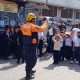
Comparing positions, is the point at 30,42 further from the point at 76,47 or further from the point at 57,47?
the point at 76,47

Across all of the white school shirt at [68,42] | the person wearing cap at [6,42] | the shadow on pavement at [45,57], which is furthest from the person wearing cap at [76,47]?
the person wearing cap at [6,42]

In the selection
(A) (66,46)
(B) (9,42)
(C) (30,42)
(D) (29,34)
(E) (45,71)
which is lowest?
(E) (45,71)

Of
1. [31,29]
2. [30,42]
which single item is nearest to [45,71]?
[30,42]

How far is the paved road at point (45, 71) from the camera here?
31.7ft

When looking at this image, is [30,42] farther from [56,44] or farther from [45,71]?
[56,44]

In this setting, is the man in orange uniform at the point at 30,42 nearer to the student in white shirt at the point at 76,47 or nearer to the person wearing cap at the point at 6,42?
the student in white shirt at the point at 76,47

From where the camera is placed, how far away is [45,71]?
34.7 feet

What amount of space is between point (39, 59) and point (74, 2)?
34938 mm

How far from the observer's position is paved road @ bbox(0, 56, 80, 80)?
31.7 ft

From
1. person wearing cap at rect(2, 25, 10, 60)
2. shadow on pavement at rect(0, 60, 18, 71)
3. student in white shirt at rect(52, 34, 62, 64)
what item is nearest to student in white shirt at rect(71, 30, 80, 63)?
student in white shirt at rect(52, 34, 62, 64)

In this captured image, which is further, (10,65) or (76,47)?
(76,47)

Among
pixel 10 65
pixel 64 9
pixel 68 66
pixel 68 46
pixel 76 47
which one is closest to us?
pixel 10 65

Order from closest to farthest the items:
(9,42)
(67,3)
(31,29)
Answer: (31,29)
(9,42)
(67,3)

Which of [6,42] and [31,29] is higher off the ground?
[31,29]
